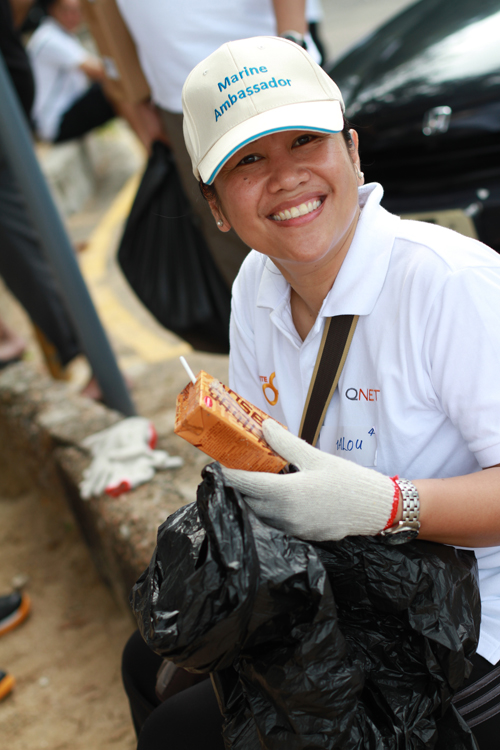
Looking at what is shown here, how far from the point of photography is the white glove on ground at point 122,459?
97.1 inches

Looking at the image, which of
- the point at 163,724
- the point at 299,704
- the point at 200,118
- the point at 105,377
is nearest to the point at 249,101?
the point at 200,118

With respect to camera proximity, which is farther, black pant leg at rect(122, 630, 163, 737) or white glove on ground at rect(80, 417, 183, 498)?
white glove on ground at rect(80, 417, 183, 498)

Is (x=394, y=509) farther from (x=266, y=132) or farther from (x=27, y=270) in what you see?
(x=27, y=270)

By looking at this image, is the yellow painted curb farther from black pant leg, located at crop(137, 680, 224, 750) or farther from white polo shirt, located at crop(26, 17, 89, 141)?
black pant leg, located at crop(137, 680, 224, 750)

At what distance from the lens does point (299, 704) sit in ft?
3.57

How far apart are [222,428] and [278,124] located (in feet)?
1.94

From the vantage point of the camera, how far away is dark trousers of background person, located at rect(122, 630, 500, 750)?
1243 mm

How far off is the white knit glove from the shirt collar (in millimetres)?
366

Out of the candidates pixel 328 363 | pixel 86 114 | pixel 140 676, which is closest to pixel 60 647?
pixel 140 676

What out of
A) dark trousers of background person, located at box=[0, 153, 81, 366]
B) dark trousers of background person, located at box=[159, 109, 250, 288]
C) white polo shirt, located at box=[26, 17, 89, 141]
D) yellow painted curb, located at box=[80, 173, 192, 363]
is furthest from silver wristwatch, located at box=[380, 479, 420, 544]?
white polo shirt, located at box=[26, 17, 89, 141]

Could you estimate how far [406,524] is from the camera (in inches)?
47.0

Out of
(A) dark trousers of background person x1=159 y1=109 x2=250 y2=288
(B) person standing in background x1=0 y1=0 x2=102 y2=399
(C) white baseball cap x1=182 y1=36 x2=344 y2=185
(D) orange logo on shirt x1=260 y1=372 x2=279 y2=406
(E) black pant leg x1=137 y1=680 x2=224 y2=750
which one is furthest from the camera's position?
(B) person standing in background x1=0 y1=0 x2=102 y2=399

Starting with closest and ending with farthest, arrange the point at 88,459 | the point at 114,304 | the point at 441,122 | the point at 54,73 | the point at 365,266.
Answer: the point at 365,266 < the point at 441,122 < the point at 88,459 < the point at 114,304 < the point at 54,73

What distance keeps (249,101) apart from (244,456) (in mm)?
679
